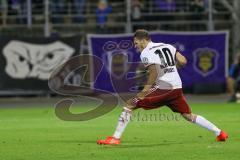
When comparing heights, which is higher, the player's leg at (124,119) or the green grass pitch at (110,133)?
the player's leg at (124,119)

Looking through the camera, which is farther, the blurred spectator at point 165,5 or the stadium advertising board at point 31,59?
the blurred spectator at point 165,5

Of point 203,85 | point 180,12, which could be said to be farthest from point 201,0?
point 203,85

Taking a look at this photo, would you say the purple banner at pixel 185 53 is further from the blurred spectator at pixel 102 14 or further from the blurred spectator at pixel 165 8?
the blurred spectator at pixel 165 8

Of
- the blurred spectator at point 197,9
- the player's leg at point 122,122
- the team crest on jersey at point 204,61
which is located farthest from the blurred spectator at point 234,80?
the player's leg at point 122,122

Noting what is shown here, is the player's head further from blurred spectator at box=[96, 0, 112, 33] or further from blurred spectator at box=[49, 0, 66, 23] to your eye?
blurred spectator at box=[49, 0, 66, 23]

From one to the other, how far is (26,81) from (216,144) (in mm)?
15909

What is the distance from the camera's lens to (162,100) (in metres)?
13.0

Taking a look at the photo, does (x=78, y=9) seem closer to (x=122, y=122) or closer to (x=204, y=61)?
(x=204, y=61)

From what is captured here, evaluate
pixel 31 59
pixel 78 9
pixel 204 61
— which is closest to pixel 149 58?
pixel 31 59

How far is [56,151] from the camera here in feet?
39.7

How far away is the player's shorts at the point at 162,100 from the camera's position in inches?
509

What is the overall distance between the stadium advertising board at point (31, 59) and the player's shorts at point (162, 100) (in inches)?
587

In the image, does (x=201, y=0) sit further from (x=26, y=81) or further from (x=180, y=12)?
(x=26, y=81)

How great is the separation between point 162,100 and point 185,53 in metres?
15.7
